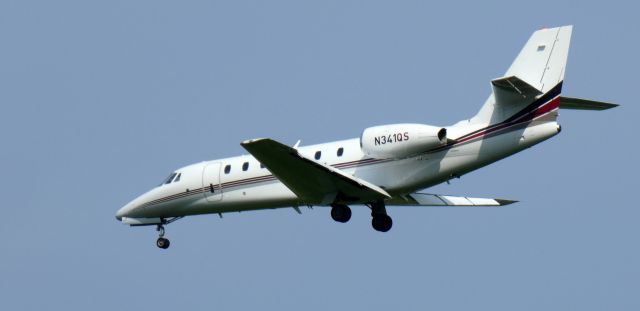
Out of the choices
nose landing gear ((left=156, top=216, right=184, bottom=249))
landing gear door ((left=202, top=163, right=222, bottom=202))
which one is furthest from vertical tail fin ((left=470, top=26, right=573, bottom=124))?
nose landing gear ((left=156, top=216, right=184, bottom=249))

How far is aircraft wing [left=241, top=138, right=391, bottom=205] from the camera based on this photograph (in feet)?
96.5

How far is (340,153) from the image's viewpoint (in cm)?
3178

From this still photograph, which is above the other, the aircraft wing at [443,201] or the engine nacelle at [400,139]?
the engine nacelle at [400,139]

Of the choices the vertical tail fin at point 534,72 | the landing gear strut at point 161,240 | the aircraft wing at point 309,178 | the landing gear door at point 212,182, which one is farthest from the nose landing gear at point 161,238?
the vertical tail fin at point 534,72

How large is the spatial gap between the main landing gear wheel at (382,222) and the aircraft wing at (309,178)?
104cm

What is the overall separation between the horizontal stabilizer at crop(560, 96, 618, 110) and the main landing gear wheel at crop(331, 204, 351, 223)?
20.0 ft

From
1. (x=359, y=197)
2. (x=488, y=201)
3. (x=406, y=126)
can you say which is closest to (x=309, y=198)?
(x=359, y=197)

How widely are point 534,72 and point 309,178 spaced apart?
6074 mm

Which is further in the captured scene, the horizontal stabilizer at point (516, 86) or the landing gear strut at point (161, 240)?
the landing gear strut at point (161, 240)

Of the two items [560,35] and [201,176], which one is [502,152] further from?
[201,176]

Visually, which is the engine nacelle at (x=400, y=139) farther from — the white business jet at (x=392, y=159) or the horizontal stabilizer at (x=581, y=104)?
the horizontal stabilizer at (x=581, y=104)

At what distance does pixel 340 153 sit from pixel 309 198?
1.40 m

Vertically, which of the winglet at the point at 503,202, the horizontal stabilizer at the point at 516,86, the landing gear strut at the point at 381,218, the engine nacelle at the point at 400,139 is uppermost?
the horizontal stabilizer at the point at 516,86

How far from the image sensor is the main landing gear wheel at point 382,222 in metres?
32.8
